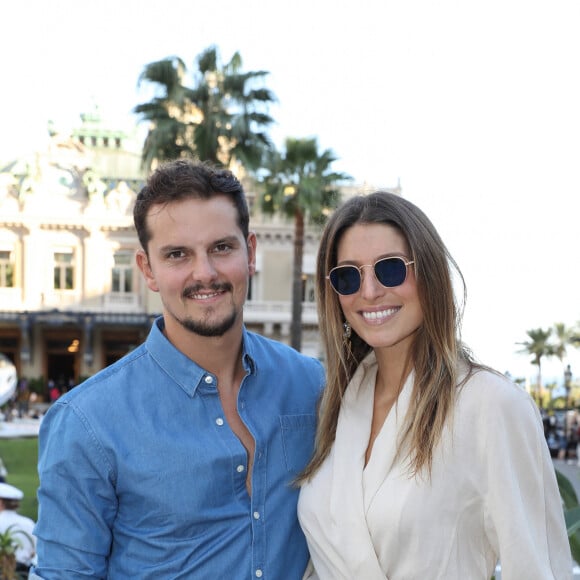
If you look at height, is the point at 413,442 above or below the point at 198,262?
below

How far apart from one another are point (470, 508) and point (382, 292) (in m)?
0.67

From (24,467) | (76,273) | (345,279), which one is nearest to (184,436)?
(345,279)

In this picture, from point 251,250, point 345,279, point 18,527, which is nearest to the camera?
point 345,279

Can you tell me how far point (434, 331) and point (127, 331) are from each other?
1241 inches

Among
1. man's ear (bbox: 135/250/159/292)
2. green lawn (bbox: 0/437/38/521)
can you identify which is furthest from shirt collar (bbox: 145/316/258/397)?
green lawn (bbox: 0/437/38/521)

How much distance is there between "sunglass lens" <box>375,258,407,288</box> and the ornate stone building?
95.2ft

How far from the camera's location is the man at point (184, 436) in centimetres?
218

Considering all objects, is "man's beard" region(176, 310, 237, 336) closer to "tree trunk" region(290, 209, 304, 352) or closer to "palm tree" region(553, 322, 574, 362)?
"tree trunk" region(290, 209, 304, 352)

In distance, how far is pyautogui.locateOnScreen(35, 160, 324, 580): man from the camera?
218 cm

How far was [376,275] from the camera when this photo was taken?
7.99ft

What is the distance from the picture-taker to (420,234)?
2.39 meters

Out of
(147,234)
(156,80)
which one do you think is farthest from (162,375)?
(156,80)

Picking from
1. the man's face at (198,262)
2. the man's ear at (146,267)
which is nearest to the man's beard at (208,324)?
the man's face at (198,262)

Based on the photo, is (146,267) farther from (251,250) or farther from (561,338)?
(561,338)
